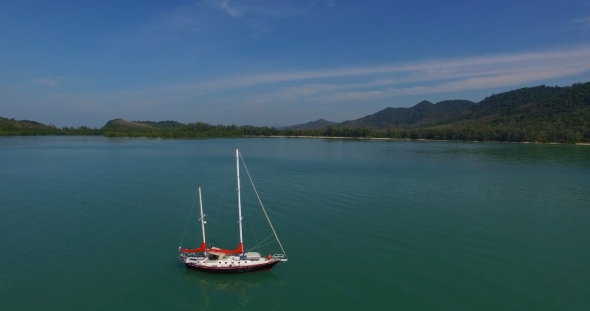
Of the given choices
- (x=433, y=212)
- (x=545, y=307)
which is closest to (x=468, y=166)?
(x=433, y=212)

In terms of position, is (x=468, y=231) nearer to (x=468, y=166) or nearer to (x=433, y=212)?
(x=433, y=212)

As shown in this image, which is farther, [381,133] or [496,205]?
[381,133]

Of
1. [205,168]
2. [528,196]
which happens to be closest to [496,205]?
[528,196]

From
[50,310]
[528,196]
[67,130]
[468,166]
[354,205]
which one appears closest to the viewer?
[50,310]

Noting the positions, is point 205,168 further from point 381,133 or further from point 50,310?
A: point 381,133

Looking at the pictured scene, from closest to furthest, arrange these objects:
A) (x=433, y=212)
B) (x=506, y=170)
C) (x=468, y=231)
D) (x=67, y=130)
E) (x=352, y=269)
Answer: (x=352, y=269)
(x=468, y=231)
(x=433, y=212)
(x=506, y=170)
(x=67, y=130)

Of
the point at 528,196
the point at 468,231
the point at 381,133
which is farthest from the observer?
the point at 381,133
